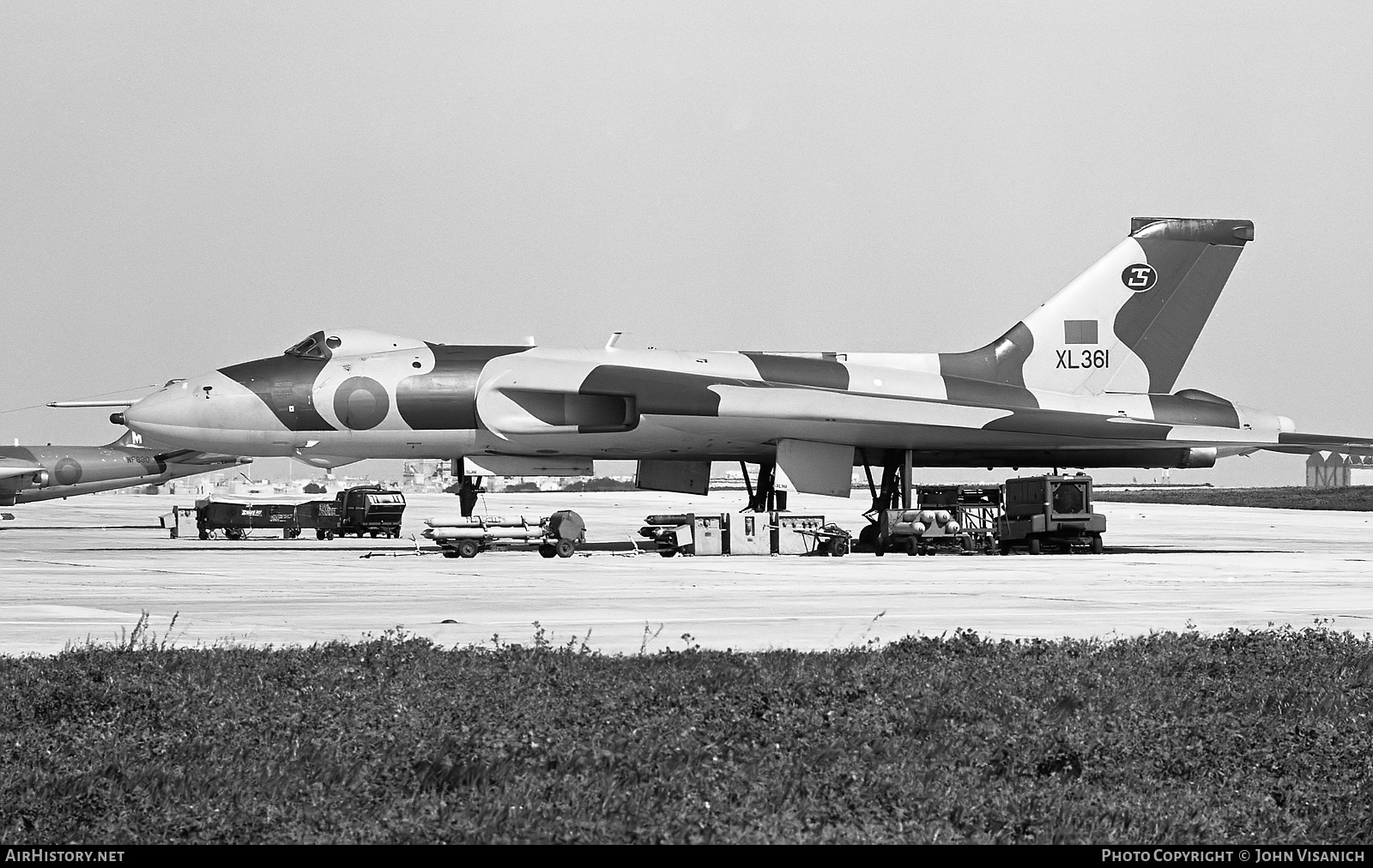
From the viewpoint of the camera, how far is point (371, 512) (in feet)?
123

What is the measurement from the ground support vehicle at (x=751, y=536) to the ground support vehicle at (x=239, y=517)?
1622 cm

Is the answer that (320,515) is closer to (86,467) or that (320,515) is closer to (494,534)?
(494,534)

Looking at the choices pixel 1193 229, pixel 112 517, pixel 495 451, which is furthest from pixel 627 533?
pixel 112 517

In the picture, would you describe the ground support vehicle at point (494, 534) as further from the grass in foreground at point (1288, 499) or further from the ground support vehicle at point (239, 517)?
the grass in foreground at point (1288, 499)

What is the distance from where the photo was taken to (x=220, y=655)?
30.0 feet

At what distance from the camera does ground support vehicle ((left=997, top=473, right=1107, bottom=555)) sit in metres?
28.3

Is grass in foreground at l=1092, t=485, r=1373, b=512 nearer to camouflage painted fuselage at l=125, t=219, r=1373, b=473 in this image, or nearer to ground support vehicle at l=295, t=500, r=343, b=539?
camouflage painted fuselage at l=125, t=219, r=1373, b=473

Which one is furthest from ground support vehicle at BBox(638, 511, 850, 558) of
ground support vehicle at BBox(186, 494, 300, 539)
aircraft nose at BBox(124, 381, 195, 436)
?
ground support vehicle at BBox(186, 494, 300, 539)

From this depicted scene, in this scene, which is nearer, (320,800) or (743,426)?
(320,800)

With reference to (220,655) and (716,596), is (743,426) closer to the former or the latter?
(716,596)

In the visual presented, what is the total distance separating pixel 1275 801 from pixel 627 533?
3361cm

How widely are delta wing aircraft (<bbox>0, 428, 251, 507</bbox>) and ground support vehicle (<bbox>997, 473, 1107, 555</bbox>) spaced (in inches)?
1185

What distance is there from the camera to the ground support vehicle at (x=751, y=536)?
26.7 m

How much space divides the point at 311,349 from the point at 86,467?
30.0 meters
